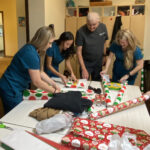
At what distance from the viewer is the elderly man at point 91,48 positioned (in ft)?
8.40

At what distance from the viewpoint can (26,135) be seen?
103 cm

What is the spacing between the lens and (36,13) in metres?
3.05

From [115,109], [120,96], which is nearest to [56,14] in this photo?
[120,96]

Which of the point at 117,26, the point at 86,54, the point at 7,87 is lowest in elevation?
the point at 7,87

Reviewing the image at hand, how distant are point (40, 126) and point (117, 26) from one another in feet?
11.3

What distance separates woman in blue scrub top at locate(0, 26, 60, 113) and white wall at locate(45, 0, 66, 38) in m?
1.73

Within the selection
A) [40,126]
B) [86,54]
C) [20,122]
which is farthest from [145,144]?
[86,54]

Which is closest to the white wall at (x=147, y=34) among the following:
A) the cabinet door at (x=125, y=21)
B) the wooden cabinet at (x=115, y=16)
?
the wooden cabinet at (x=115, y=16)

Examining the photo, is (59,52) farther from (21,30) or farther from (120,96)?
(21,30)

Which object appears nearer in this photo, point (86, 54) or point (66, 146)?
point (66, 146)

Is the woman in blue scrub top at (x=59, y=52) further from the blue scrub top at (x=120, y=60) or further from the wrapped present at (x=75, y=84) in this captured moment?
the blue scrub top at (x=120, y=60)

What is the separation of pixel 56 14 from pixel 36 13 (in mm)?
735

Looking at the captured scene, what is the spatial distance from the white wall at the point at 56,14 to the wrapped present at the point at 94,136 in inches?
94.4

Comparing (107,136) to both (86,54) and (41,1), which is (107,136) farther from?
(41,1)
